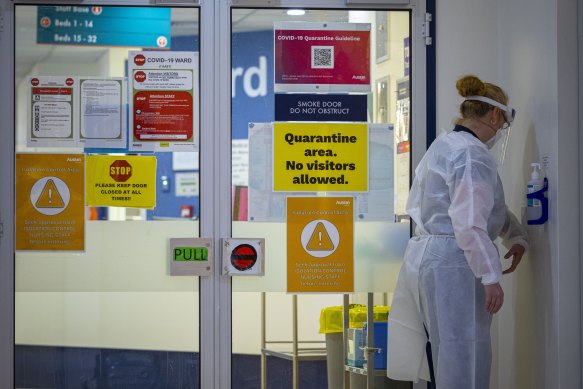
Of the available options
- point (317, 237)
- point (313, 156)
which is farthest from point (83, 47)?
point (317, 237)

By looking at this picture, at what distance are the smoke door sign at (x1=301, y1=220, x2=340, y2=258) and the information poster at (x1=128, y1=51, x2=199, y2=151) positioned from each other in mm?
628

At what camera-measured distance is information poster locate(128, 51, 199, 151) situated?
12.8ft

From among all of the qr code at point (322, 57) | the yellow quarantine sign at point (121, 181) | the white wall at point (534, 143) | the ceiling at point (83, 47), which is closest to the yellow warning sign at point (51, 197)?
the yellow quarantine sign at point (121, 181)

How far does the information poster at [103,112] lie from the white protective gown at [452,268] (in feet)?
4.48

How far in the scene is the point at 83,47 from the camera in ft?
12.9

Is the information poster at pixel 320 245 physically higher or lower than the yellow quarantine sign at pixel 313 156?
lower

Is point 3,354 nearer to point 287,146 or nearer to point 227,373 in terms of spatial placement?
point 227,373

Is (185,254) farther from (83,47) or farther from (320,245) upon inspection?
(83,47)

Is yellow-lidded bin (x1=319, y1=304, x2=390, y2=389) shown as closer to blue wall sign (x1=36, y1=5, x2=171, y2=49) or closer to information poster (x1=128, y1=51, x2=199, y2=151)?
information poster (x1=128, y1=51, x2=199, y2=151)

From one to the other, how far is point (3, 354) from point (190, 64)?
156 cm

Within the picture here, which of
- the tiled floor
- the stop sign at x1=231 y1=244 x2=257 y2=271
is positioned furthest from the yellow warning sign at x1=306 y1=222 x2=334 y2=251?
the tiled floor

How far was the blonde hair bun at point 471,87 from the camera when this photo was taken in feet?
11.7

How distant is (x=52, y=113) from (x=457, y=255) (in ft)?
6.19

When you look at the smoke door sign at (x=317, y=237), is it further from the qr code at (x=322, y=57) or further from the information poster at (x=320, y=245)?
the qr code at (x=322, y=57)
